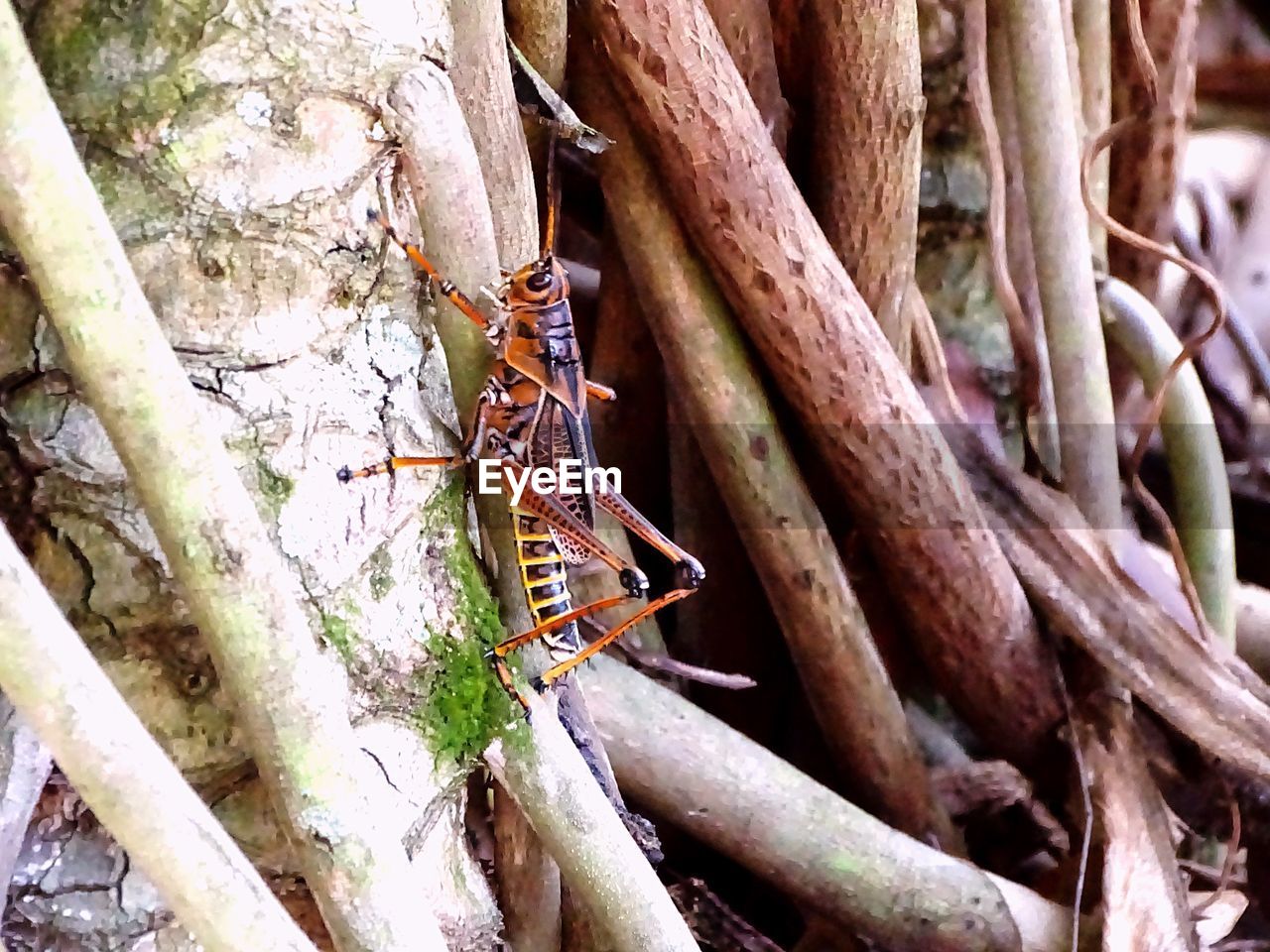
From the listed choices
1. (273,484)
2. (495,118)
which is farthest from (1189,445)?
(273,484)

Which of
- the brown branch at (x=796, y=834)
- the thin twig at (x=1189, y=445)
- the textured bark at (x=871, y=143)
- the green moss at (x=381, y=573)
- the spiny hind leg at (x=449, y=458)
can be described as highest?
the textured bark at (x=871, y=143)

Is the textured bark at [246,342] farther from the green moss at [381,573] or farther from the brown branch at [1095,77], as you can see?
the brown branch at [1095,77]

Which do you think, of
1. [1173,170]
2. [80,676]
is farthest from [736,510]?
[1173,170]

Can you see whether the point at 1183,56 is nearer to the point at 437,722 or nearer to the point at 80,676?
the point at 437,722

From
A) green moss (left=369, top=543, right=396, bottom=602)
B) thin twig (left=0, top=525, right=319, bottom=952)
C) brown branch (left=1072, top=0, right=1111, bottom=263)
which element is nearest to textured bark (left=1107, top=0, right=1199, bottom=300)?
brown branch (left=1072, top=0, right=1111, bottom=263)

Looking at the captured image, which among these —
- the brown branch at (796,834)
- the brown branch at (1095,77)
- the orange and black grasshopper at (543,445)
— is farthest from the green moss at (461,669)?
the brown branch at (1095,77)

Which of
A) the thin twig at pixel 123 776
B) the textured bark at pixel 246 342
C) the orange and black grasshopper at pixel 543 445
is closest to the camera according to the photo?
the thin twig at pixel 123 776

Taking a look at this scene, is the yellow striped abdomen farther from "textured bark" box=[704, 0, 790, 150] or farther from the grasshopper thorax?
"textured bark" box=[704, 0, 790, 150]
